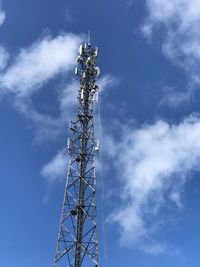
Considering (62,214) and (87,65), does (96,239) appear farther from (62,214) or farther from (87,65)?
(87,65)

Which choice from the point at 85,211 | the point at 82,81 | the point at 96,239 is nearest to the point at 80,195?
the point at 85,211

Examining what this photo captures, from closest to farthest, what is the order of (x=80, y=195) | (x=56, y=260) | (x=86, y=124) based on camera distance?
(x=56, y=260) → (x=80, y=195) → (x=86, y=124)

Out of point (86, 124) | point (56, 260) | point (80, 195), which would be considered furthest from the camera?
point (86, 124)

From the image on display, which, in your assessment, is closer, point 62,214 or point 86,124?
point 62,214

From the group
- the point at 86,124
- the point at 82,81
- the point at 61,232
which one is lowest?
the point at 61,232

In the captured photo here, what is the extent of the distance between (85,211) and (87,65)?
1512cm

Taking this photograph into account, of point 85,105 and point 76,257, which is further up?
point 85,105

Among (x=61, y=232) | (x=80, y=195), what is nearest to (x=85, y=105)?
(x=80, y=195)

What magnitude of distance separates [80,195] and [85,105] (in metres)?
9.29

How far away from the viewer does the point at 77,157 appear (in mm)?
42844

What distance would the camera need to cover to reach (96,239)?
39.2 metres

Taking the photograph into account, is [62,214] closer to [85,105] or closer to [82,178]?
[82,178]

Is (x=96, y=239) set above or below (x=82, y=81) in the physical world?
below

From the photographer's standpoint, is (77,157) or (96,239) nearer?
(96,239)
